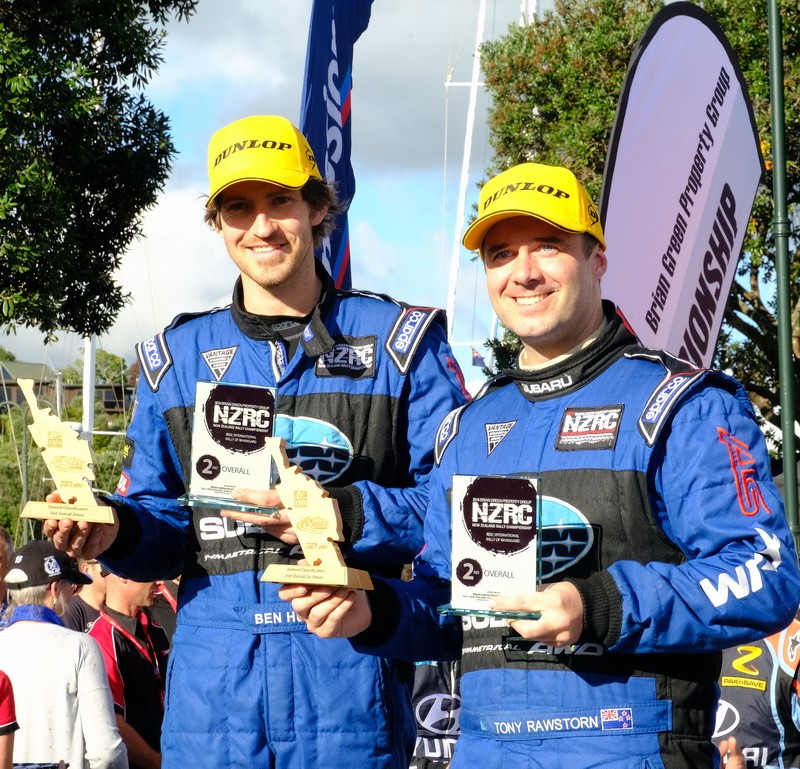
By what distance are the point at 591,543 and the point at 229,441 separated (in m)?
1.03

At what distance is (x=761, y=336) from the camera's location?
62.9 ft

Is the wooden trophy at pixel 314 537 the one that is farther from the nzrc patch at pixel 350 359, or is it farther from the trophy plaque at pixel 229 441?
the nzrc patch at pixel 350 359

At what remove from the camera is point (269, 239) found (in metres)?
4.03

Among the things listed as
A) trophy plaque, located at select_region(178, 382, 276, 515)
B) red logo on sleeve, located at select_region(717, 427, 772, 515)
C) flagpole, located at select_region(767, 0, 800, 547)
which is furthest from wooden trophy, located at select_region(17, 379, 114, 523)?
flagpole, located at select_region(767, 0, 800, 547)

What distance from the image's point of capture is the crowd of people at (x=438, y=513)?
2893 mm

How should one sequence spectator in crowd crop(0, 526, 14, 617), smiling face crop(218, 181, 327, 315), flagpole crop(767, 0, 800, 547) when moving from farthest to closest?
flagpole crop(767, 0, 800, 547)
spectator in crowd crop(0, 526, 14, 617)
smiling face crop(218, 181, 327, 315)

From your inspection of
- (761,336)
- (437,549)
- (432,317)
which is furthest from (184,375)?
(761,336)

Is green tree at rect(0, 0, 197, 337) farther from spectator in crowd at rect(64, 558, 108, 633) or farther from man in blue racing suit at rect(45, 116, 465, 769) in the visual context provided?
man in blue racing suit at rect(45, 116, 465, 769)

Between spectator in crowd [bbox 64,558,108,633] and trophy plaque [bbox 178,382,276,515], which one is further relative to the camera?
spectator in crowd [bbox 64,558,108,633]

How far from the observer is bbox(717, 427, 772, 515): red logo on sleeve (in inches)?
115

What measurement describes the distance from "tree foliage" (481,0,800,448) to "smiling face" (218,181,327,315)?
1366 centimetres

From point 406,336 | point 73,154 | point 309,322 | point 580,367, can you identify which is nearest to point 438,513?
point 580,367

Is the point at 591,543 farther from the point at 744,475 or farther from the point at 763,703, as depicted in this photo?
the point at 763,703

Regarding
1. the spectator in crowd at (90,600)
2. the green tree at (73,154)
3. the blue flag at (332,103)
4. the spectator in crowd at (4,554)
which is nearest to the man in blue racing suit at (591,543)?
the blue flag at (332,103)
